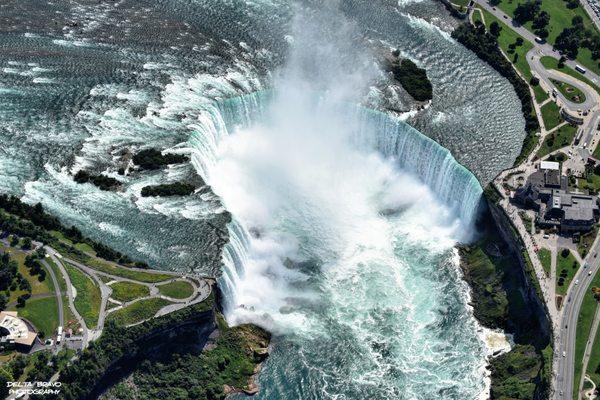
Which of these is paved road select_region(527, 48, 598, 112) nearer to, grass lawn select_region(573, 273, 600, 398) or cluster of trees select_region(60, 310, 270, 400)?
grass lawn select_region(573, 273, 600, 398)

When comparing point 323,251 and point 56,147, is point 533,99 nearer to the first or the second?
point 323,251

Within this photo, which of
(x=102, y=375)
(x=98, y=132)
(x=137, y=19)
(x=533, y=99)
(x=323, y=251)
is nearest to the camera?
(x=102, y=375)

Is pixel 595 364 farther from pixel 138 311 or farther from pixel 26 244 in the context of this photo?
pixel 26 244

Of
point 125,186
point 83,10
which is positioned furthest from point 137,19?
point 125,186

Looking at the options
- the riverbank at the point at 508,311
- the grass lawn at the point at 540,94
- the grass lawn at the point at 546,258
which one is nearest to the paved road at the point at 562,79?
the grass lawn at the point at 540,94

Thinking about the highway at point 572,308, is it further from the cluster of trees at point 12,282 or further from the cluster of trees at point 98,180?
the cluster of trees at point 98,180

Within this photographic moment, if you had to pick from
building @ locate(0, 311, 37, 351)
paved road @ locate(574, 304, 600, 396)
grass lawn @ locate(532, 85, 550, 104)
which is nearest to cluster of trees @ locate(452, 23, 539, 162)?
grass lawn @ locate(532, 85, 550, 104)
